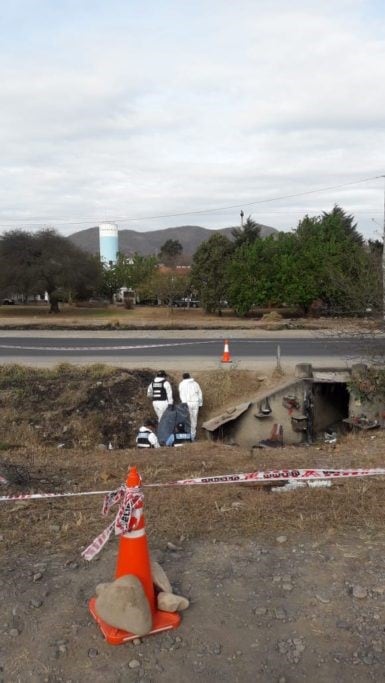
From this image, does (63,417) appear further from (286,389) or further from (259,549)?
(259,549)

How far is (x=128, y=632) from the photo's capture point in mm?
3174

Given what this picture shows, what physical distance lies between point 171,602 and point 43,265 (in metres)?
40.1

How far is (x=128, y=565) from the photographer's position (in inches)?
135

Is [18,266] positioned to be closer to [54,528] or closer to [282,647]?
[54,528]

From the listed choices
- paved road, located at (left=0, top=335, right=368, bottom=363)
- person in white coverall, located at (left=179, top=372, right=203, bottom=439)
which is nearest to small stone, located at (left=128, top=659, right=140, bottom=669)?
person in white coverall, located at (left=179, top=372, right=203, bottom=439)

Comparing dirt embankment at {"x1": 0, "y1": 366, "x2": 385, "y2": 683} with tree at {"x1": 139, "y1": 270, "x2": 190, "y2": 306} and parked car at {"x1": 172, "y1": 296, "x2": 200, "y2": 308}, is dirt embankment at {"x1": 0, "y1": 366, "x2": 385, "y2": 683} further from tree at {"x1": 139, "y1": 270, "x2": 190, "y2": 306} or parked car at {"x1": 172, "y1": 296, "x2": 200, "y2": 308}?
parked car at {"x1": 172, "y1": 296, "x2": 200, "y2": 308}

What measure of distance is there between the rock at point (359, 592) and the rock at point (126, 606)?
1315mm

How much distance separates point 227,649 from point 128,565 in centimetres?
74

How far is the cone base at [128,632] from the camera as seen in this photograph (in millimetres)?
3164

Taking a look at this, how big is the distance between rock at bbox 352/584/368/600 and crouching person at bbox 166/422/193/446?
944 cm

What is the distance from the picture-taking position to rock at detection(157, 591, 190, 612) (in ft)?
11.0

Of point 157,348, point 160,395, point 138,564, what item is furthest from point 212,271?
point 138,564

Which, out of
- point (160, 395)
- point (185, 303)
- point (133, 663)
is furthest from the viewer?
point (185, 303)

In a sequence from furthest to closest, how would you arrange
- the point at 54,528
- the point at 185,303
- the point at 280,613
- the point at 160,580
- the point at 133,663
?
the point at 185,303 < the point at 54,528 < the point at 160,580 < the point at 280,613 < the point at 133,663
